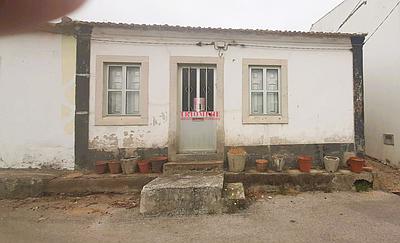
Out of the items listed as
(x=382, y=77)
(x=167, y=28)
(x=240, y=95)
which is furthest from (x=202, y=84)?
(x=382, y=77)

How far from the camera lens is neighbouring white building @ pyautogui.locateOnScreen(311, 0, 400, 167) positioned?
8424mm

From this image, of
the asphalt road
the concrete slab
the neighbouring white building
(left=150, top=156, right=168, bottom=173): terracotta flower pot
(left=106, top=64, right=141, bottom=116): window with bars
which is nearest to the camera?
the asphalt road

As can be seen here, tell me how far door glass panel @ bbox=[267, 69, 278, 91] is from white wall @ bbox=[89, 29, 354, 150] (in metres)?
0.35

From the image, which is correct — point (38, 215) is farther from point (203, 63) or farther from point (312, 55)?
point (312, 55)

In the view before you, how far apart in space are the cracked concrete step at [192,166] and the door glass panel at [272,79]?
248 centimetres

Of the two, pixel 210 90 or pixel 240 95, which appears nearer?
pixel 240 95

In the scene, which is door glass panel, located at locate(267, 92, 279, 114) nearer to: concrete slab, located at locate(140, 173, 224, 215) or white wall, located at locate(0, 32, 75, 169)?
concrete slab, located at locate(140, 173, 224, 215)

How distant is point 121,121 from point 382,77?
835 cm

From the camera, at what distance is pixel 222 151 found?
7.03 metres

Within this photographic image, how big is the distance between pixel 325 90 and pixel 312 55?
99cm

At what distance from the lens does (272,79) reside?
7367 millimetres

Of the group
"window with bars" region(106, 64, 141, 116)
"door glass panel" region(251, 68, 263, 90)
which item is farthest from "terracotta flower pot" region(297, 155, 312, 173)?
"window with bars" region(106, 64, 141, 116)

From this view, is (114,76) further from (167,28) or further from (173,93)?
(167,28)

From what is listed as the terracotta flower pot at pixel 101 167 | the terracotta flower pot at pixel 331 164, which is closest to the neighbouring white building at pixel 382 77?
the terracotta flower pot at pixel 331 164
